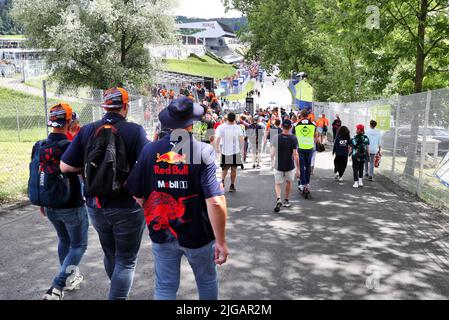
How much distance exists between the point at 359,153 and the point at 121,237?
29.2ft

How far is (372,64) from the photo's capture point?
13742mm

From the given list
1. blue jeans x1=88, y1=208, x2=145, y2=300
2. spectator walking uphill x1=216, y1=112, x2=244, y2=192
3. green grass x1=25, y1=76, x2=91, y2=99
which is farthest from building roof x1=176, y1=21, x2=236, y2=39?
blue jeans x1=88, y1=208, x2=145, y2=300

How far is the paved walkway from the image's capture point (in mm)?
4836

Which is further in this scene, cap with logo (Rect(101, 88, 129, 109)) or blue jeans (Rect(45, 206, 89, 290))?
blue jeans (Rect(45, 206, 89, 290))

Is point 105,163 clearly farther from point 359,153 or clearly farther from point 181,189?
point 359,153

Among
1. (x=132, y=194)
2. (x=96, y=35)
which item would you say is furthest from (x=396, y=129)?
(x=96, y=35)

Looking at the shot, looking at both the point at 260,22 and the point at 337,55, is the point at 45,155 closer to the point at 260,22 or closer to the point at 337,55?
the point at 337,55

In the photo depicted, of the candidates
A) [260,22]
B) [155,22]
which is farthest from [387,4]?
[260,22]

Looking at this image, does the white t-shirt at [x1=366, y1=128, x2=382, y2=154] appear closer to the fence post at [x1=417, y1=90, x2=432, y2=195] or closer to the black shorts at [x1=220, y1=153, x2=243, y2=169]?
the fence post at [x1=417, y1=90, x2=432, y2=195]

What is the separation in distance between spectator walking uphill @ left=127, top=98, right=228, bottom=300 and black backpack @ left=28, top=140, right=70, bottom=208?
1339mm

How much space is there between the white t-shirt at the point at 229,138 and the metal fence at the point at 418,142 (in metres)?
4.17

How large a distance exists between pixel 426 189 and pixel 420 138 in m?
1.32

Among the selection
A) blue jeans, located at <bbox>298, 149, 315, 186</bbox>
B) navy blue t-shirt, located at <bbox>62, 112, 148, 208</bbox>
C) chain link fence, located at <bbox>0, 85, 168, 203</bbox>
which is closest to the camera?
navy blue t-shirt, located at <bbox>62, 112, 148, 208</bbox>

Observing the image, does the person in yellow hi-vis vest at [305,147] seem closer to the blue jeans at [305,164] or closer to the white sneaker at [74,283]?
the blue jeans at [305,164]
